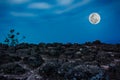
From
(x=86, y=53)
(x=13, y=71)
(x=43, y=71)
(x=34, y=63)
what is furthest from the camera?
(x=86, y=53)

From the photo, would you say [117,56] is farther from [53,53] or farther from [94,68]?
[94,68]

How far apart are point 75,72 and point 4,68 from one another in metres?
9.17

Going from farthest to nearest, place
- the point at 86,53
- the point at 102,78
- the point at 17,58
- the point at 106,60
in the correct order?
the point at 86,53 → the point at 17,58 → the point at 106,60 → the point at 102,78

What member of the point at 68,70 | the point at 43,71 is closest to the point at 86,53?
the point at 43,71

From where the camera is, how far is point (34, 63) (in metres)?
24.8

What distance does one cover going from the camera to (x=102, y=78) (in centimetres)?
1658

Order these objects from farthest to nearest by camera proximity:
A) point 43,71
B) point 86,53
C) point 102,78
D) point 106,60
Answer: point 86,53
point 106,60
point 43,71
point 102,78

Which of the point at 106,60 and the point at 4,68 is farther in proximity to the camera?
the point at 106,60

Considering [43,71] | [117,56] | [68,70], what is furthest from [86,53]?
[68,70]

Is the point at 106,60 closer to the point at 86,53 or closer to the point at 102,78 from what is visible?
the point at 86,53

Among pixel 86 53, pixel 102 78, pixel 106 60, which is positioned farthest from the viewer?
pixel 86 53

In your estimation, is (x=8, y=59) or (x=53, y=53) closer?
(x=8, y=59)

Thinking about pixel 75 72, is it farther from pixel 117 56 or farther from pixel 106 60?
pixel 117 56

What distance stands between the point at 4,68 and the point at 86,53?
11943 millimetres
